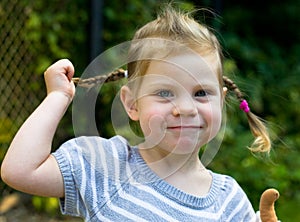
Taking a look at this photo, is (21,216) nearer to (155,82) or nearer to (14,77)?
(14,77)

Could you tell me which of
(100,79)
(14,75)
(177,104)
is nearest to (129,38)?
(14,75)

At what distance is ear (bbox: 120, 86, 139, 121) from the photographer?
1617mm

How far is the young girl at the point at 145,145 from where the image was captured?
1.50m

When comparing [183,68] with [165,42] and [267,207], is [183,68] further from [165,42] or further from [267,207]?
[267,207]

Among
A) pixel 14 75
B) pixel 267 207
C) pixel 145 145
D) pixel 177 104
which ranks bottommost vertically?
pixel 14 75

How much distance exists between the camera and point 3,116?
146 inches

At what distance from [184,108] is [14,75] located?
232 cm

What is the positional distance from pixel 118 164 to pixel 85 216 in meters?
0.13

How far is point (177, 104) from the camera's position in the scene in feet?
5.03

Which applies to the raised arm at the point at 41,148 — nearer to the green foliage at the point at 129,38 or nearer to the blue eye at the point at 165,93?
the blue eye at the point at 165,93

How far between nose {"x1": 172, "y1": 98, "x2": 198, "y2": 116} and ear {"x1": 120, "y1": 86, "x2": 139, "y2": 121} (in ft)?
0.39

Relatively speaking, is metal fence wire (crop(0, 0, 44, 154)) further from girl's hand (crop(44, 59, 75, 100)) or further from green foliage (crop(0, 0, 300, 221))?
girl's hand (crop(44, 59, 75, 100))

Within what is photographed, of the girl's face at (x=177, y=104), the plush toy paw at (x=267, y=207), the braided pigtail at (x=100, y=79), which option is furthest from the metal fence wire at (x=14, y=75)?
the plush toy paw at (x=267, y=207)

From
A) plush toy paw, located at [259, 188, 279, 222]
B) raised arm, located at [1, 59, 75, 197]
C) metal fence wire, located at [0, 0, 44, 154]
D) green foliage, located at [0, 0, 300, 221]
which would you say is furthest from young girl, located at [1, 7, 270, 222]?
Result: metal fence wire, located at [0, 0, 44, 154]
